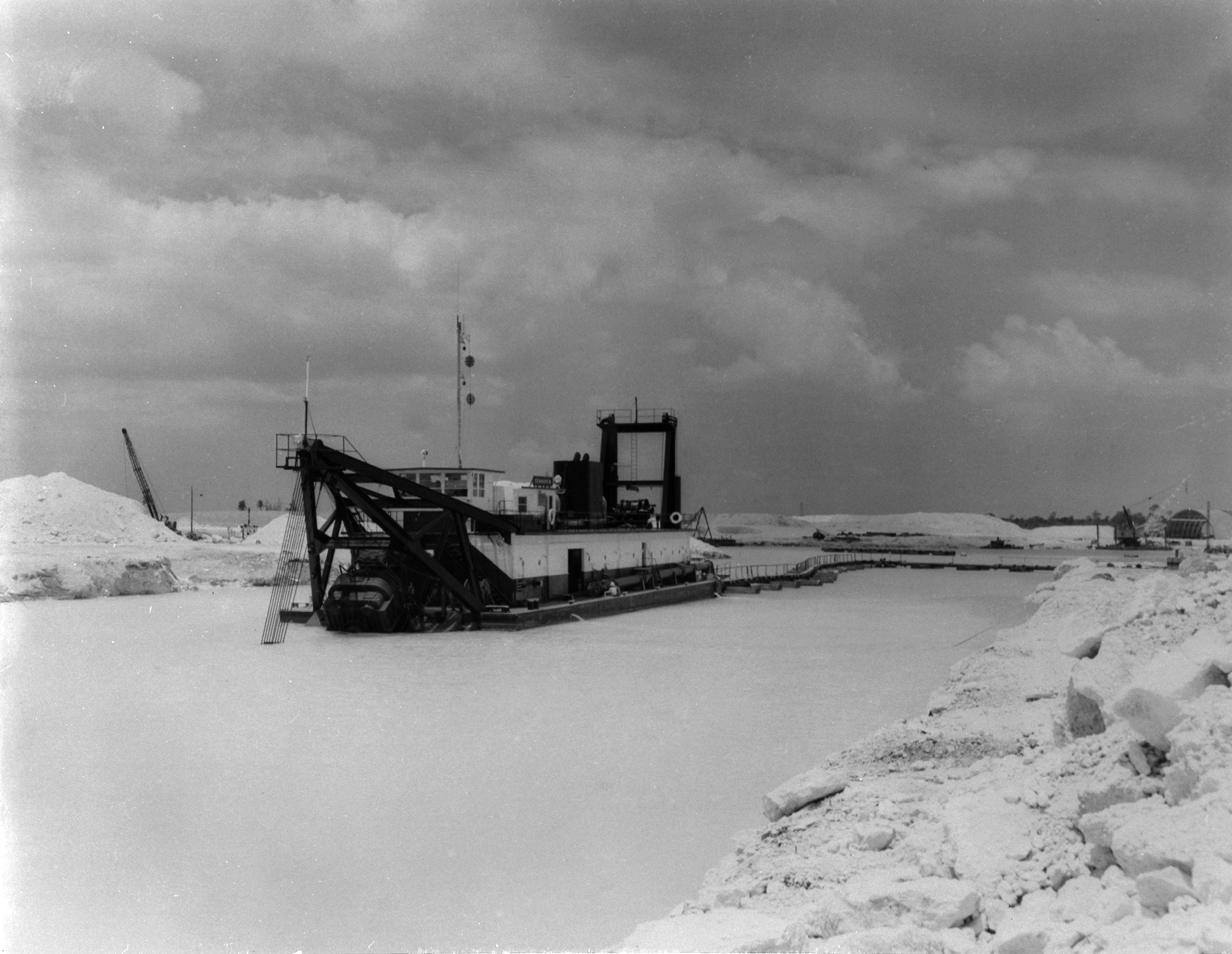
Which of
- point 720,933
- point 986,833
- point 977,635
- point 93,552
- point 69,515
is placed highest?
point 69,515

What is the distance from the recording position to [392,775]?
10.4m

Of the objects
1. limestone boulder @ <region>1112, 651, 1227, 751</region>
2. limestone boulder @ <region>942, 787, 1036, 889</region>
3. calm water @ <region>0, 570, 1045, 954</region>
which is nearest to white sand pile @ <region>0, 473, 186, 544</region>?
calm water @ <region>0, 570, 1045, 954</region>

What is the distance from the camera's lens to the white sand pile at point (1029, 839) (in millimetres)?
4207

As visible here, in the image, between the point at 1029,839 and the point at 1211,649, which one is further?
the point at 1211,649

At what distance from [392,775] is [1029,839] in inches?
271

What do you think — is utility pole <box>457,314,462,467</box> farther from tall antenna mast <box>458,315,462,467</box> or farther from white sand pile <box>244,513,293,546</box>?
white sand pile <box>244,513,293,546</box>

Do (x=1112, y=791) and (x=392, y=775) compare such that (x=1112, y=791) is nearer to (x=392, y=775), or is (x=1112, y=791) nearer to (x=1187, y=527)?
(x=392, y=775)

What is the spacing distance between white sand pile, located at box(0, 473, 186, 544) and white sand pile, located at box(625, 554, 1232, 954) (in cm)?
3794

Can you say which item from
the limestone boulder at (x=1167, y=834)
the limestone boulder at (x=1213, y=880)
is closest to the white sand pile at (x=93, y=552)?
the limestone boulder at (x=1167, y=834)

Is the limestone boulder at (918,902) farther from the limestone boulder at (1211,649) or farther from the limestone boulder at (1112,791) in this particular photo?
the limestone boulder at (1211,649)

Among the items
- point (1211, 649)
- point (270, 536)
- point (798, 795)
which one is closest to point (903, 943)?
point (1211, 649)

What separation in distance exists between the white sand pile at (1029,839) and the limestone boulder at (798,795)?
0.05 feet

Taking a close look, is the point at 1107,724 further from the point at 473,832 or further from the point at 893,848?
the point at 473,832

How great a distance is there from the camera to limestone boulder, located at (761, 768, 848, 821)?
25.6 ft
